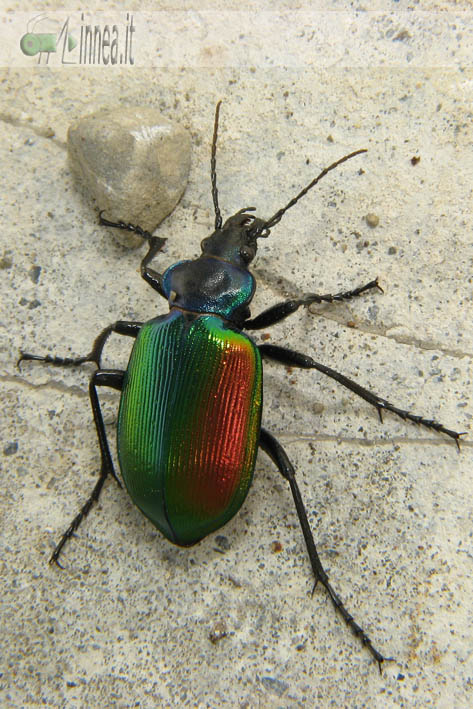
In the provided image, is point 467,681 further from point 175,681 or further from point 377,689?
point 175,681

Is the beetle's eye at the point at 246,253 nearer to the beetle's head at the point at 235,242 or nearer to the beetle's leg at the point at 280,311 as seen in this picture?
the beetle's head at the point at 235,242

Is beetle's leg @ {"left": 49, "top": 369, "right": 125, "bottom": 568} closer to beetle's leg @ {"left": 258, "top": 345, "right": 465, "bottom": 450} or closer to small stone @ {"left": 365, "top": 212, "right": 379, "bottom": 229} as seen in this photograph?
beetle's leg @ {"left": 258, "top": 345, "right": 465, "bottom": 450}

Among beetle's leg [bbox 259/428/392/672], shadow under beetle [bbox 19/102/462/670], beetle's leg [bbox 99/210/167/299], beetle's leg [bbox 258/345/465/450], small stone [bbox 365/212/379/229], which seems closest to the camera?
shadow under beetle [bbox 19/102/462/670]

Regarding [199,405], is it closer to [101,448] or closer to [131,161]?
[101,448]

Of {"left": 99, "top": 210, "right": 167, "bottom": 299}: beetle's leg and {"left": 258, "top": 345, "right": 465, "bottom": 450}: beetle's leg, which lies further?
{"left": 99, "top": 210, "right": 167, "bottom": 299}: beetle's leg

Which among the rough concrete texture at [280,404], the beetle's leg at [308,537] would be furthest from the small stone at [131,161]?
the beetle's leg at [308,537]

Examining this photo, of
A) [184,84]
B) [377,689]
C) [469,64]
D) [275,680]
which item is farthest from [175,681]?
[469,64]

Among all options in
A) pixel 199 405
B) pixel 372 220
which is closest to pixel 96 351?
pixel 199 405

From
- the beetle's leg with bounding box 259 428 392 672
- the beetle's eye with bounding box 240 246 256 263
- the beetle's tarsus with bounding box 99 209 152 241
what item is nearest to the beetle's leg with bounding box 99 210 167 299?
the beetle's tarsus with bounding box 99 209 152 241
